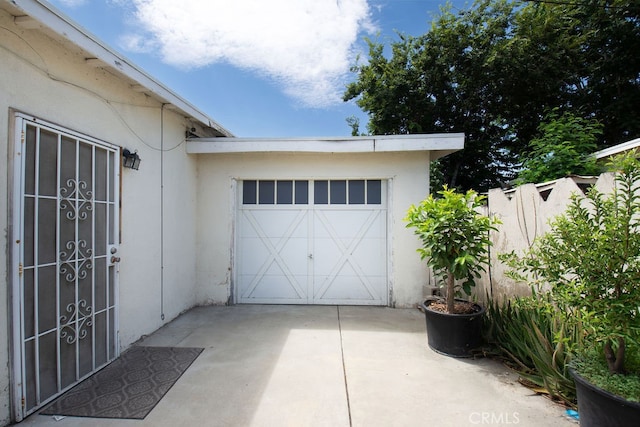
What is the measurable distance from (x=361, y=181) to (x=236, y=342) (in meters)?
3.22

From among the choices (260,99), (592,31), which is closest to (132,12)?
(260,99)

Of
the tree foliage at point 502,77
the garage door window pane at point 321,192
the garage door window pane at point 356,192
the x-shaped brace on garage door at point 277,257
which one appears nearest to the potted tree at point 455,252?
the garage door window pane at point 356,192

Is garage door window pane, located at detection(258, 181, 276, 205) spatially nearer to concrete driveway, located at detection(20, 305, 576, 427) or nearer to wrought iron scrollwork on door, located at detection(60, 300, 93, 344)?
concrete driveway, located at detection(20, 305, 576, 427)

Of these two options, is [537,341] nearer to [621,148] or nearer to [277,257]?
[621,148]

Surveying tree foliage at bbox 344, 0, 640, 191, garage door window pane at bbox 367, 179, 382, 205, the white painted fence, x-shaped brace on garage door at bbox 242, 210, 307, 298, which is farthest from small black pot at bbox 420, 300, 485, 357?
tree foliage at bbox 344, 0, 640, 191

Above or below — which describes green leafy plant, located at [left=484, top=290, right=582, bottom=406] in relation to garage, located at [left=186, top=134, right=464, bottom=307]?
below

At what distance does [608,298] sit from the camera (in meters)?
1.94

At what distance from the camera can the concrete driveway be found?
2.30 meters

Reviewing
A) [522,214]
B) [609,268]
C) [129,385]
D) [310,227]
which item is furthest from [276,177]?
[609,268]

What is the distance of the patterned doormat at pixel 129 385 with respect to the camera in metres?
2.40

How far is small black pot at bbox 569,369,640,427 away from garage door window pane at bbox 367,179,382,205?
3586 mm

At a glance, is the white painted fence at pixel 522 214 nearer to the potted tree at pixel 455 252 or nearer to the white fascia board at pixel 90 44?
the potted tree at pixel 455 252

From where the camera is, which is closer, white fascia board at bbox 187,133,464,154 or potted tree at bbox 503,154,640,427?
potted tree at bbox 503,154,640,427

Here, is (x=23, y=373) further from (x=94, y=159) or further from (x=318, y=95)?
(x=318, y=95)
